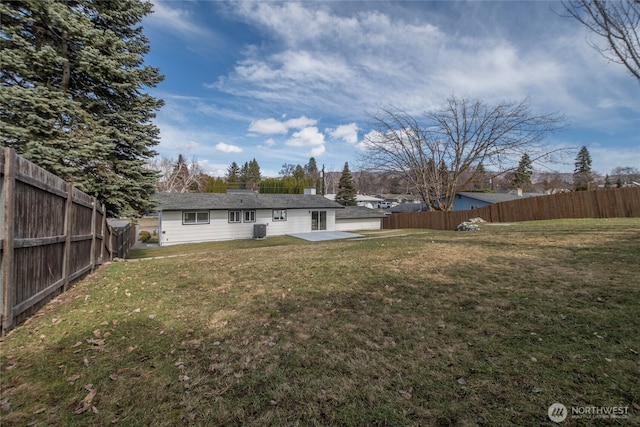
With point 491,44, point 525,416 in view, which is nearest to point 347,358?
point 525,416

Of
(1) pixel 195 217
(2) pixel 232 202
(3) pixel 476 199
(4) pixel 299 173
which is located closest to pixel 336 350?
(1) pixel 195 217

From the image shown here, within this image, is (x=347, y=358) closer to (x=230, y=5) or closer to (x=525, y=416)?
(x=525, y=416)

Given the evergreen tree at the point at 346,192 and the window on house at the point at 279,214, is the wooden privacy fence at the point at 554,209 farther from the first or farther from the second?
the evergreen tree at the point at 346,192

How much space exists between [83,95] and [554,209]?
26.1m

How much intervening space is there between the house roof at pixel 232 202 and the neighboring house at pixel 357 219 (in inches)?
101

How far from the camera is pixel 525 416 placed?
189 cm

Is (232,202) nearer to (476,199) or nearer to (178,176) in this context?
(178,176)

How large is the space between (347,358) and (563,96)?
19803mm

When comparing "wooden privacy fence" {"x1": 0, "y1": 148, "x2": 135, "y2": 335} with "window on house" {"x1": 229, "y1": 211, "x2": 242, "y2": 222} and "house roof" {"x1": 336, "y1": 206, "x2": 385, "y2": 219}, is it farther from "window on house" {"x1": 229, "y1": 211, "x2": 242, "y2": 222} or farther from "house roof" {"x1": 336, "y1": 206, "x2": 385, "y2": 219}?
"house roof" {"x1": 336, "y1": 206, "x2": 385, "y2": 219}

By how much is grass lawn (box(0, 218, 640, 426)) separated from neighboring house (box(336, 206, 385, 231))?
70.3 feet

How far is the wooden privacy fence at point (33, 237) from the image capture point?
2918mm

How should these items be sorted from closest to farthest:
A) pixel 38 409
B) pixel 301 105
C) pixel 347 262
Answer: pixel 38 409 < pixel 347 262 < pixel 301 105

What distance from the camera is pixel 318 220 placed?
79.9 feet

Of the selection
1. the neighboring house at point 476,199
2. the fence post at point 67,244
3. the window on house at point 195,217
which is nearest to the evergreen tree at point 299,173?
the neighboring house at point 476,199
